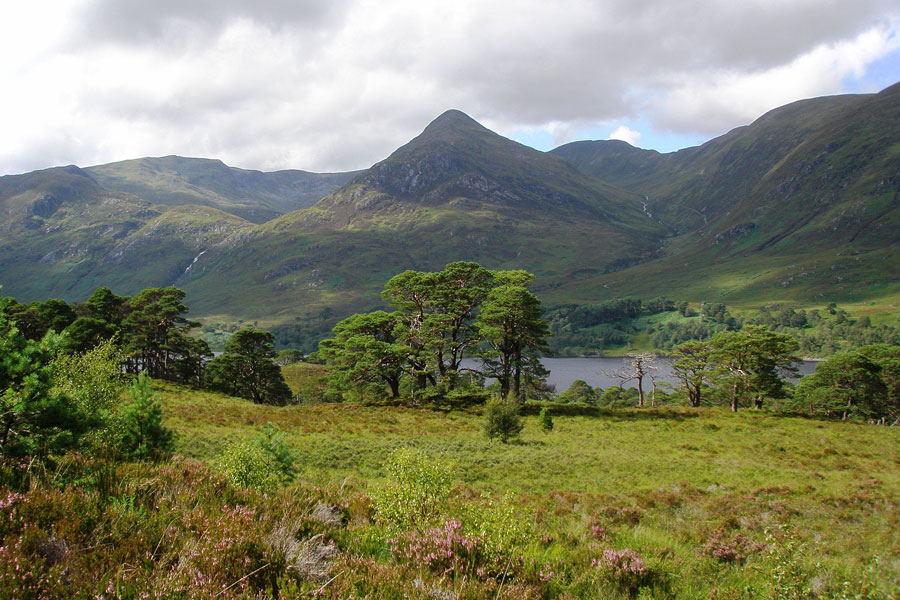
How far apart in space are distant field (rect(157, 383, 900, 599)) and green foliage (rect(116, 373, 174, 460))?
4.66m

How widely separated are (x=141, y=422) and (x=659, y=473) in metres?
22.0

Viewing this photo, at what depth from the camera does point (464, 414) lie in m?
37.7

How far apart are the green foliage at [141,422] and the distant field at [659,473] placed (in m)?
4.66

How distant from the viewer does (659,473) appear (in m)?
21.7

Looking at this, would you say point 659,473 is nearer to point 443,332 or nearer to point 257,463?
point 257,463

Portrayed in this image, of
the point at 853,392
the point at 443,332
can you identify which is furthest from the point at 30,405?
the point at 853,392

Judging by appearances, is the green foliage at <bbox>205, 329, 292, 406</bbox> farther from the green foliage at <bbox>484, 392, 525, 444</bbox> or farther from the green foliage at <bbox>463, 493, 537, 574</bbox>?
the green foliage at <bbox>463, 493, 537, 574</bbox>

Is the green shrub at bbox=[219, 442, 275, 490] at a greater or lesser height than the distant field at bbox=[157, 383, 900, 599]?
greater

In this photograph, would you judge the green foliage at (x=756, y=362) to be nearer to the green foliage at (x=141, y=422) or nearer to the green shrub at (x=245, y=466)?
the green shrub at (x=245, y=466)

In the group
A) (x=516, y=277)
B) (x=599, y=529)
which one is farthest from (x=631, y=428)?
(x=599, y=529)

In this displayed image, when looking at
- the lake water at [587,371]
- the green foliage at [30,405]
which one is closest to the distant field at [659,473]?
the green foliage at [30,405]

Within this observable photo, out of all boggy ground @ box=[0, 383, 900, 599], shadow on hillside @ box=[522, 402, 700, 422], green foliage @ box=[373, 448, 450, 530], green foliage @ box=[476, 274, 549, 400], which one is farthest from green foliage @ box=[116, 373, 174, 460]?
shadow on hillside @ box=[522, 402, 700, 422]

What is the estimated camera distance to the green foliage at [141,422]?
12500 mm

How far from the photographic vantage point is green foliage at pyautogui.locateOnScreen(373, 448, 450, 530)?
619cm
